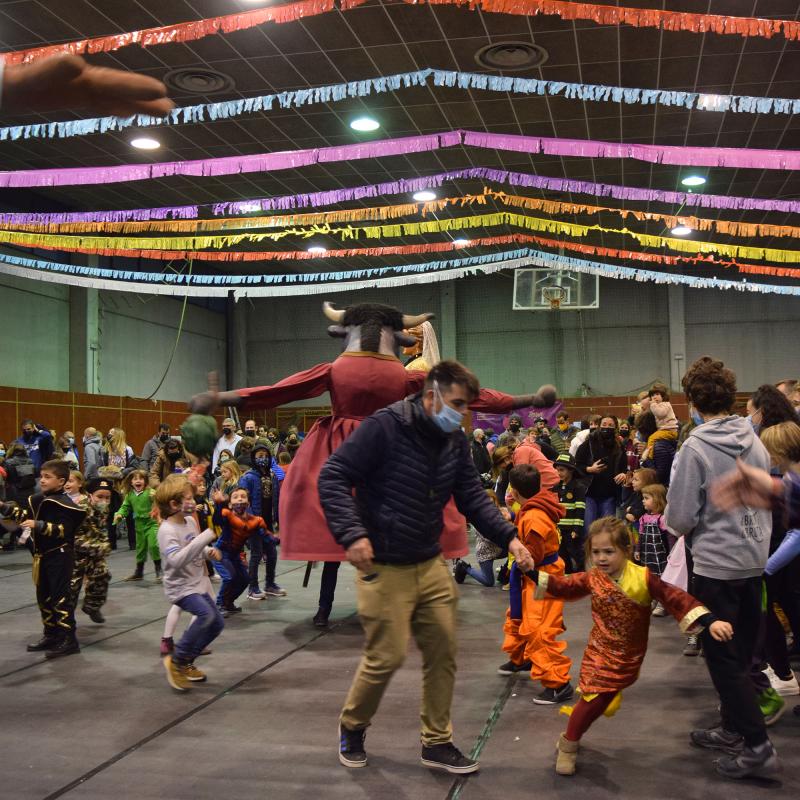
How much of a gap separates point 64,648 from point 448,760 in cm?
336

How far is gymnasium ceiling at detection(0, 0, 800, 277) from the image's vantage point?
9328 mm

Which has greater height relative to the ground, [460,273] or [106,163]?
[106,163]

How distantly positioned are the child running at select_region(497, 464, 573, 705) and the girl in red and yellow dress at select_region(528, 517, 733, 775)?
78cm

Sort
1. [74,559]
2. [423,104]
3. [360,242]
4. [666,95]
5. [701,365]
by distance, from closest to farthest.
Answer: [701,365] → [74,559] → [666,95] → [423,104] → [360,242]

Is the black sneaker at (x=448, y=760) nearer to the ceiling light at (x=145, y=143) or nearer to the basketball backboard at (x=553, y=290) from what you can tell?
the ceiling light at (x=145, y=143)

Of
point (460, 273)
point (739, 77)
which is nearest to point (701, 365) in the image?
point (739, 77)

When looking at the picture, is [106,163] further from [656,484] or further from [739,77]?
[656,484]

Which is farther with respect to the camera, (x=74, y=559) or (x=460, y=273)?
(x=460, y=273)

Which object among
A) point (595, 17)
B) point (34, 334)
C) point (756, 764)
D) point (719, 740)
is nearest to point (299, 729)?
point (719, 740)

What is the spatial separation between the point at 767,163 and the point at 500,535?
5366 mm

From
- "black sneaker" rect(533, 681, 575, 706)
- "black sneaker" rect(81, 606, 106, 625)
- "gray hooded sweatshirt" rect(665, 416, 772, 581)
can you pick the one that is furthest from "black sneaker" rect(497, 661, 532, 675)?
"black sneaker" rect(81, 606, 106, 625)

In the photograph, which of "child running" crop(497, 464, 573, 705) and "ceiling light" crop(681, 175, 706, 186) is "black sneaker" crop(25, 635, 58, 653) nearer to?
"child running" crop(497, 464, 573, 705)

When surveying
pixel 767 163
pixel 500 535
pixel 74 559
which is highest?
pixel 767 163

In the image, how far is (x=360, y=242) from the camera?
19578 millimetres
